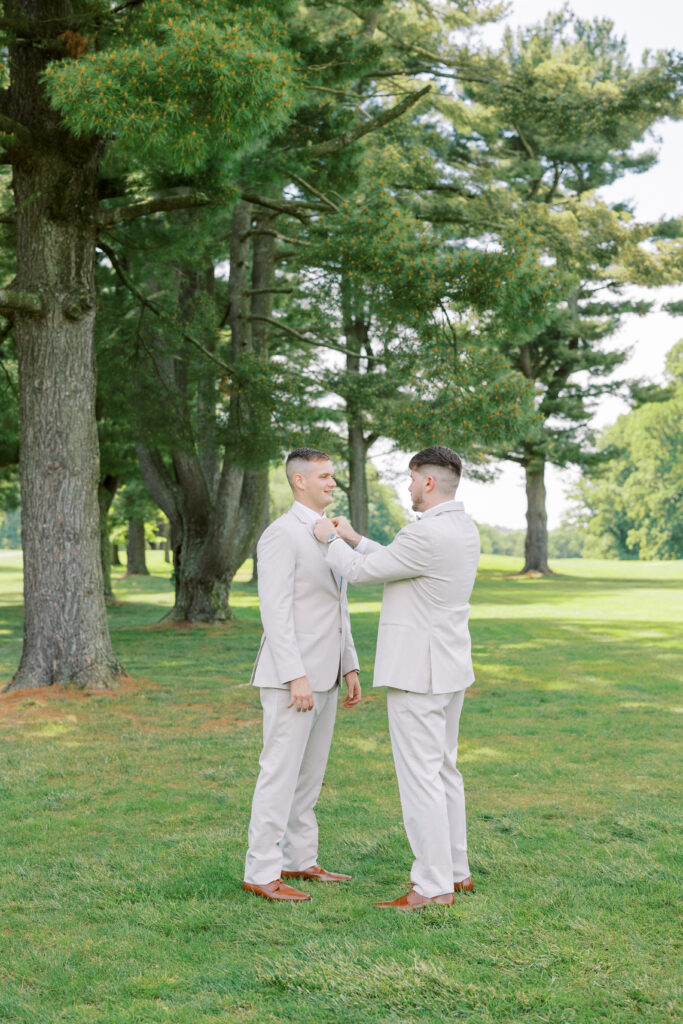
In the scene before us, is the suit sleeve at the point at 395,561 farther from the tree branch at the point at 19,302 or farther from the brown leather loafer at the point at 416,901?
the tree branch at the point at 19,302

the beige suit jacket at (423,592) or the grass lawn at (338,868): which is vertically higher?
the beige suit jacket at (423,592)

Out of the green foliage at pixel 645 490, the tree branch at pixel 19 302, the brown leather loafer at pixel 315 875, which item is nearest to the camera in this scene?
the brown leather loafer at pixel 315 875

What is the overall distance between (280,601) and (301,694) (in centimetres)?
40

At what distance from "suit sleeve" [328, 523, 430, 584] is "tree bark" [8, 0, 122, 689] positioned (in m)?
6.25

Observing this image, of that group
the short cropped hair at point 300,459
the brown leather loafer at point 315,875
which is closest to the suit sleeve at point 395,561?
the short cropped hair at point 300,459

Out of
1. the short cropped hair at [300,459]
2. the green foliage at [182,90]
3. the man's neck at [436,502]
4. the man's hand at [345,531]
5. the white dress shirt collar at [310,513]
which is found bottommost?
the man's hand at [345,531]

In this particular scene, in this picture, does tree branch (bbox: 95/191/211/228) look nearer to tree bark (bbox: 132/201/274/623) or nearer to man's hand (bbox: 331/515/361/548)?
tree bark (bbox: 132/201/274/623)

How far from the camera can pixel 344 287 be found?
33.7 ft

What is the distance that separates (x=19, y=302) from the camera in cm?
911

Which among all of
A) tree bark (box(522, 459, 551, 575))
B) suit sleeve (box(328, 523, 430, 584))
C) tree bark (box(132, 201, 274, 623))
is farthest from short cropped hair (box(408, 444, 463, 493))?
tree bark (box(522, 459, 551, 575))

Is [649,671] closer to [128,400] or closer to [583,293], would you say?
[128,400]

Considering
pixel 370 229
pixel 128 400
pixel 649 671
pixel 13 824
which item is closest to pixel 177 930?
pixel 13 824

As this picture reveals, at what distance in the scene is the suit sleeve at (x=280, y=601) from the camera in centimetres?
395

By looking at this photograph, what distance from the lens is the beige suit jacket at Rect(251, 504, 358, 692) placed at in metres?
3.98
